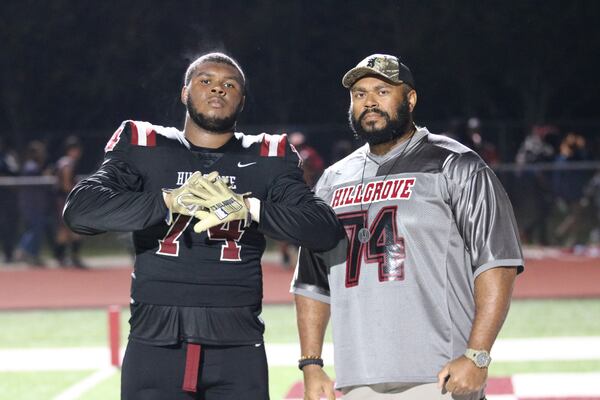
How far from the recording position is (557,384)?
6.57 meters

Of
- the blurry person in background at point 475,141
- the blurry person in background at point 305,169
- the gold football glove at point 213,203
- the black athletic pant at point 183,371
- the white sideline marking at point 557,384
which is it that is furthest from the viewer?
the blurry person in background at point 305,169

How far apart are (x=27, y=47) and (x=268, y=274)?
1698 cm

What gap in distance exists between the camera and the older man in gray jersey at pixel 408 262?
3395mm

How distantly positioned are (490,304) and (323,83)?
81.7 feet

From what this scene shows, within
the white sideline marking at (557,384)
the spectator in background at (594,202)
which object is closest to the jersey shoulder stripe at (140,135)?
the white sideline marking at (557,384)

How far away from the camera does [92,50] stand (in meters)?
27.8

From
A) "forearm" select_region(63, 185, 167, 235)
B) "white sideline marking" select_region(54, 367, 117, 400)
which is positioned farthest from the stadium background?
"forearm" select_region(63, 185, 167, 235)

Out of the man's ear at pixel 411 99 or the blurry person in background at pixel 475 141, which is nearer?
the man's ear at pixel 411 99

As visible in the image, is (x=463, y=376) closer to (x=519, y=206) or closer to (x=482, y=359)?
(x=482, y=359)

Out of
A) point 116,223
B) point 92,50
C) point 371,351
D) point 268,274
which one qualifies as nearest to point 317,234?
point 371,351

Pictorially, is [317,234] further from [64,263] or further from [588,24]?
[588,24]

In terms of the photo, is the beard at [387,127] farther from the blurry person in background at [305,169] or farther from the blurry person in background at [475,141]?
the blurry person in background at [305,169]

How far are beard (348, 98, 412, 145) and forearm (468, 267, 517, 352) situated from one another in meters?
0.59

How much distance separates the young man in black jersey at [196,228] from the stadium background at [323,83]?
630 centimetres
